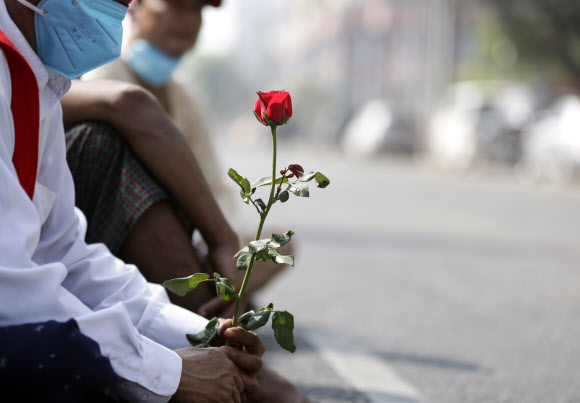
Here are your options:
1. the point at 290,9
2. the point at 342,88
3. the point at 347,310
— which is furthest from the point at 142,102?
the point at 290,9

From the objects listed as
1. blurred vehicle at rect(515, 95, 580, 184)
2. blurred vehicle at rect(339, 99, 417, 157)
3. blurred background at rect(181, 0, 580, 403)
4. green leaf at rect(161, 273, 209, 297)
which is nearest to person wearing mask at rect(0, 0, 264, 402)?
green leaf at rect(161, 273, 209, 297)

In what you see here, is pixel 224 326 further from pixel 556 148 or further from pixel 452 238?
pixel 556 148

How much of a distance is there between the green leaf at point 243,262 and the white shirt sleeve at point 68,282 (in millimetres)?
202

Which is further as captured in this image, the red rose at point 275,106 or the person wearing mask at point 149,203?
the person wearing mask at point 149,203

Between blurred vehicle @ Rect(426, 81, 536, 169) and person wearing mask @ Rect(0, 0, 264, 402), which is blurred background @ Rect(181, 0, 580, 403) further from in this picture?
person wearing mask @ Rect(0, 0, 264, 402)

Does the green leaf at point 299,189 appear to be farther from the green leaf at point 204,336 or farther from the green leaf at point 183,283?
the green leaf at point 204,336

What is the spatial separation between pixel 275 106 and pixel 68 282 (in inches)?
24.7

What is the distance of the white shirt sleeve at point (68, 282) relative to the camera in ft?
4.64

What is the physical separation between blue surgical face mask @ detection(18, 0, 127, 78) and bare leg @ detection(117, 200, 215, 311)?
0.51m

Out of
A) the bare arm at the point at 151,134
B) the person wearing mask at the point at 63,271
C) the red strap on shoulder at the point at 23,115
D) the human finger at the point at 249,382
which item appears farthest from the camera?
the bare arm at the point at 151,134

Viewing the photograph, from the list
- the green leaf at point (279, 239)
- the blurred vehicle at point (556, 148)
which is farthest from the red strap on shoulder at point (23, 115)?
the blurred vehicle at point (556, 148)

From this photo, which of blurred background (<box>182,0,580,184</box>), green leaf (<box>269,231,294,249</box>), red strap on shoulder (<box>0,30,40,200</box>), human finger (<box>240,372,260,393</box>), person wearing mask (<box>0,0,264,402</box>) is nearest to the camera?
person wearing mask (<box>0,0,264,402</box>)

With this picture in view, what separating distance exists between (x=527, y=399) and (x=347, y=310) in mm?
1861

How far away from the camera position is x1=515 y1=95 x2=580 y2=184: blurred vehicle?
1630 centimetres
